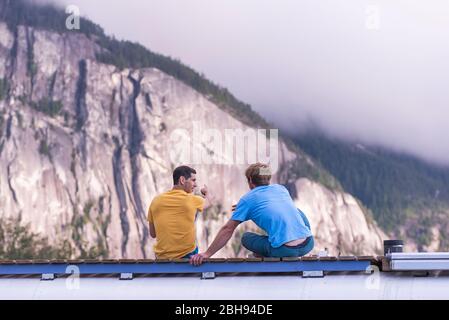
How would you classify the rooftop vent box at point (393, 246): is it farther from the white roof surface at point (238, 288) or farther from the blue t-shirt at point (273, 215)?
the blue t-shirt at point (273, 215)

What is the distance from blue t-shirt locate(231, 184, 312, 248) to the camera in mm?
13562

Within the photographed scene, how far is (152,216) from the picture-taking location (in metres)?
15.9

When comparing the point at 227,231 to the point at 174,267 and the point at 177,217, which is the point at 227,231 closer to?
the point at 174,267

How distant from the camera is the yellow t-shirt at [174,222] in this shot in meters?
15.6

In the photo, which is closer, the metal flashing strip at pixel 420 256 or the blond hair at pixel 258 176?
the metal flashing strip at pixel 420 256

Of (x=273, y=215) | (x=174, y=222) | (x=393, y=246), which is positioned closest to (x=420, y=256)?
(x=393, y=246)

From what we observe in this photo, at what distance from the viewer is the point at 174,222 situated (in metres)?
15.7

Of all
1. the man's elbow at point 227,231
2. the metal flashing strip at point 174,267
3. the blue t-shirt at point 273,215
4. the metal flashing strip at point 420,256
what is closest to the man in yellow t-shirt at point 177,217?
the blue t-shirt at point 273,215

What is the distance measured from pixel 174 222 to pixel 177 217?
9 cm

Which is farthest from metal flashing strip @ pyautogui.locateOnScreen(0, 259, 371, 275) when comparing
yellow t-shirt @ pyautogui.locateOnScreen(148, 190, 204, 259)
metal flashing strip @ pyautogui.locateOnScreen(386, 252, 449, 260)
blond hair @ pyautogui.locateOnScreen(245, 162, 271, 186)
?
yellow t-shirt @ pyautogui.locateOnScreen(148, 190, 204, 259)

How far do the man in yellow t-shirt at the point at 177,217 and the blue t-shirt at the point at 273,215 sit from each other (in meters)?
2.10

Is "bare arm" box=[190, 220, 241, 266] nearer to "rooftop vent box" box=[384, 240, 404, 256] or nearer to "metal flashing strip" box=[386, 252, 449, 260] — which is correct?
"rooftop vent box" box=[384, 240, 404, 256]
